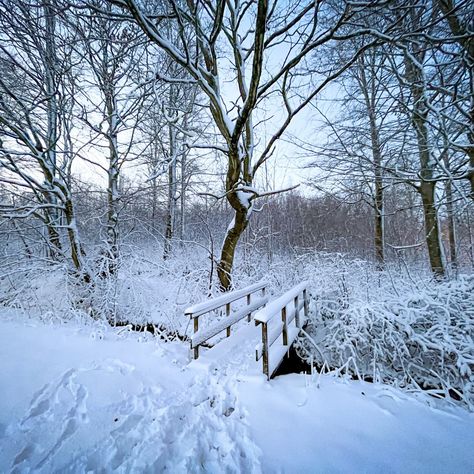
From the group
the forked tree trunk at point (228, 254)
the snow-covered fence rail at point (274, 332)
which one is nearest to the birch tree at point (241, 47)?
the forked tree trunk at point (228, 254)

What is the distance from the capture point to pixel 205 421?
1899 millimetres

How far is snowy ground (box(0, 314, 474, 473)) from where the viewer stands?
151 centimetres

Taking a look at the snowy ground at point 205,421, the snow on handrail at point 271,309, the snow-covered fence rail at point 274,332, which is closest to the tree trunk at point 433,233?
the snow-covered fence rail at point 274,332

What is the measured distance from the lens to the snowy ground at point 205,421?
59.5 inches

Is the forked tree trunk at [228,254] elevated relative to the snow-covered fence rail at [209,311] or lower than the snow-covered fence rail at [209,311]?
elevated

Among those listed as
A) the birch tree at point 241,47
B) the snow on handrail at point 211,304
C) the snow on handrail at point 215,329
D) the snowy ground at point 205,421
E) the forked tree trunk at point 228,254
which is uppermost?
the birch tree at point 241,47

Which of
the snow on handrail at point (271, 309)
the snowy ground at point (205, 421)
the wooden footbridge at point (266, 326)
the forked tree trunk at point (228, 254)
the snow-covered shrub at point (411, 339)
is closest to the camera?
the snowy ground at point (205, 421)

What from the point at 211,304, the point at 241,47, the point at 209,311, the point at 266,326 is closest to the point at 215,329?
the point at 209,311

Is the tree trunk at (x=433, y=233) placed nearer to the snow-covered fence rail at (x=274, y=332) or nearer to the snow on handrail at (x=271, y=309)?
the snow-covered fence rail at (x=274, y=332)

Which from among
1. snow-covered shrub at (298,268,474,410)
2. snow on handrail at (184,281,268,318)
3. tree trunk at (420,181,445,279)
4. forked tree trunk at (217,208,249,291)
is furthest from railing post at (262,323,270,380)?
tree trunk at (420,181,445,279)

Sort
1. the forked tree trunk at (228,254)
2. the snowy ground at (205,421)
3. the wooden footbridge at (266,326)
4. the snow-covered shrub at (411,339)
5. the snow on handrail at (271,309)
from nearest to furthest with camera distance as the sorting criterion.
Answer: the snowy ground at (205,421) < the snow on handrail at (271,309) < the wooden footbridge at (266,326) < the snow-covered shrub at (411,339) < the forked tree trunk at (228,254)

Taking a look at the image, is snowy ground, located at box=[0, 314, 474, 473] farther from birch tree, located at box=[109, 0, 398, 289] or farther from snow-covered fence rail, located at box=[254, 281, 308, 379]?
birch tree, located at box=[109, 0, 398, 289]

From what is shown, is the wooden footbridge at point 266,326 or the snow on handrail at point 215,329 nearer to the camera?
the wooden footbridge at point 266,326

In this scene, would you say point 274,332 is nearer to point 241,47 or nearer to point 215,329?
point 215,329
